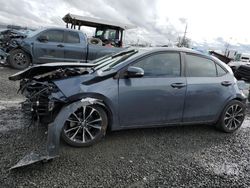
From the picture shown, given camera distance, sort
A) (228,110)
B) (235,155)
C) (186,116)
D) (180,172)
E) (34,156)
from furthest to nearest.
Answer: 1. (228,110)
2. (186,116)
3. (235,155)
4. (180,172)
5. (34,156)

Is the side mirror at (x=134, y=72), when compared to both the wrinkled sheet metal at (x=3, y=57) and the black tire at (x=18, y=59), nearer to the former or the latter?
the black tire at (x=18, y=59)

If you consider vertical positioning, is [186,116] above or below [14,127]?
above

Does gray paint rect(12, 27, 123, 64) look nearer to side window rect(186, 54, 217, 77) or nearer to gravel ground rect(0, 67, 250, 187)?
gravel ground rect(0, 67, 250, 187)

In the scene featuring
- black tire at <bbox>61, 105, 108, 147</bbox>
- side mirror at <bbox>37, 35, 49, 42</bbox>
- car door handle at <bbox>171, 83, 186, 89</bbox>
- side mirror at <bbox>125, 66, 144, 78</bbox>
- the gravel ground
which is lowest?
the gravel ground

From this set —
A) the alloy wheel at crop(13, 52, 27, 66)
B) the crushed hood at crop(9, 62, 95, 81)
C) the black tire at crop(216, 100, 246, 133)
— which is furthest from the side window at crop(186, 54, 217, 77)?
the alloy wheel at crop(13, 52, 27, 66)

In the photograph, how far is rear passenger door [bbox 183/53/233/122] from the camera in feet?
13.9

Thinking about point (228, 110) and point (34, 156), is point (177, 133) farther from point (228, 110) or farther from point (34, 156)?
point (34, 156)

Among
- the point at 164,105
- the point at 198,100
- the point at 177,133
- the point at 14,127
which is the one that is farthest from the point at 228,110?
the point at 14,127

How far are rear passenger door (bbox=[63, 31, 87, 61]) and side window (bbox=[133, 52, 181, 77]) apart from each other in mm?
6405

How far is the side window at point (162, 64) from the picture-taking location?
400 cm

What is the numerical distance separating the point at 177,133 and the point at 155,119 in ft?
2.41

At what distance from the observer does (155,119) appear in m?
4.05

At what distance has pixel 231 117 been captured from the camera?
475 centimetres

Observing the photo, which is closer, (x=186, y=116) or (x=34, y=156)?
(x=34, y=156)
